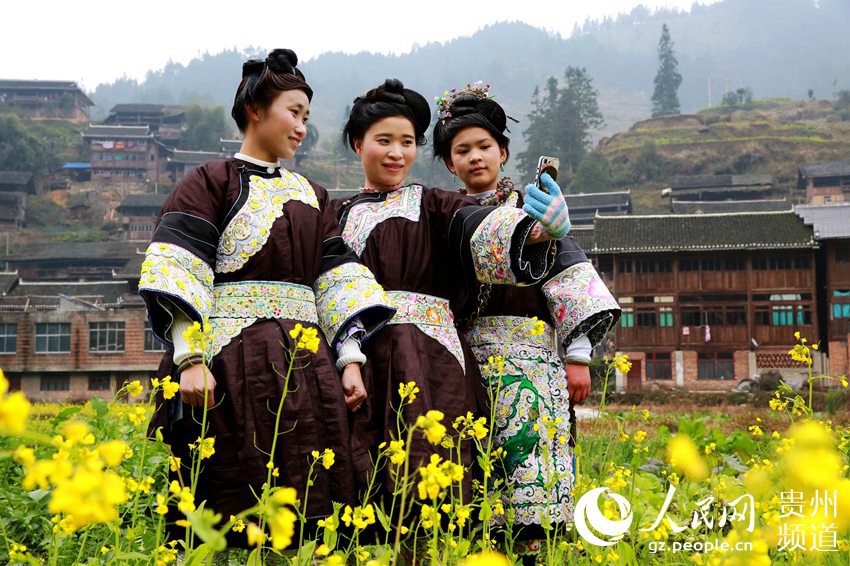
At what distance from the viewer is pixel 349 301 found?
8.43ft

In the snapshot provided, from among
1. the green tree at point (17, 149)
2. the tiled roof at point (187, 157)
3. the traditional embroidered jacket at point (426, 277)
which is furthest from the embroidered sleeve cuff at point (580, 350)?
the tiled roof at point (187, 157)

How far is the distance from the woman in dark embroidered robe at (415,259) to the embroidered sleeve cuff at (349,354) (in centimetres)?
11

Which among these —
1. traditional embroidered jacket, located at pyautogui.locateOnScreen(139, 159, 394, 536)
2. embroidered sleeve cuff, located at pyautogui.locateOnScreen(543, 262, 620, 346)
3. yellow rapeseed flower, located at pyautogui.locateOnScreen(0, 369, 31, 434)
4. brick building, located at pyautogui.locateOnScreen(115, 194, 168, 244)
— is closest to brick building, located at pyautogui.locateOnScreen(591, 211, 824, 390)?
embroidered sleeve cuff, located at pyautogui.locateOnScreen(543, 262, 620, 346)

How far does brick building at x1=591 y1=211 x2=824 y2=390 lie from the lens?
2288 centimetres

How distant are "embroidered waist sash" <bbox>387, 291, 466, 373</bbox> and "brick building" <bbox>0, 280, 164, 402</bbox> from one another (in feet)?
79.3

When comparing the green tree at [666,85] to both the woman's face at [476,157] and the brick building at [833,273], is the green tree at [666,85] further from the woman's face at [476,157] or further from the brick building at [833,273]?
the woman's face at [476,157]

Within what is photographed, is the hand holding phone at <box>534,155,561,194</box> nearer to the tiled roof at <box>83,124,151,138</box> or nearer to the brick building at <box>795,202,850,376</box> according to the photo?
the brick building at <box>795,202,850,376</box>

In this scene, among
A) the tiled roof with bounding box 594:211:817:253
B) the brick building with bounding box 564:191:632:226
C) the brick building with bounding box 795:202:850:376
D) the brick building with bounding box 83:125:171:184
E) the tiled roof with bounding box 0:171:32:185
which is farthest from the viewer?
the brick building with bounding box 83:125:171:184

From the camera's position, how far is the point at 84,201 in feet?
176

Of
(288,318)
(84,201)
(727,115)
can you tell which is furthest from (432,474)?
(727,115)

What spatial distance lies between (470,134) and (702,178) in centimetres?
4828

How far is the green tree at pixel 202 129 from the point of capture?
6456cm

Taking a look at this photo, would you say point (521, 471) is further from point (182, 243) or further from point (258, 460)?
point (182, 243)

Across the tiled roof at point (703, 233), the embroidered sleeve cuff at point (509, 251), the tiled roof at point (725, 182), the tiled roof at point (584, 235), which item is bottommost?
the embroidered sleeve cuff at point (509, 251)
